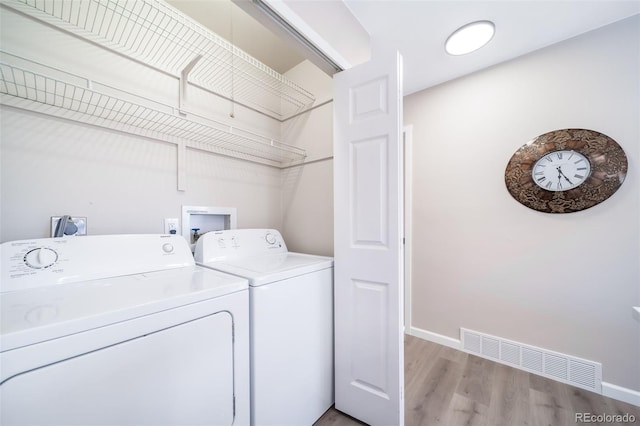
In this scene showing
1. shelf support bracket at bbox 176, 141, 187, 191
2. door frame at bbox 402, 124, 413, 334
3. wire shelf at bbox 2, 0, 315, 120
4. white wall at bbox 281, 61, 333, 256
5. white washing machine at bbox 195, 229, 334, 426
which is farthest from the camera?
door frame at bbox 402, 124, 413, 334

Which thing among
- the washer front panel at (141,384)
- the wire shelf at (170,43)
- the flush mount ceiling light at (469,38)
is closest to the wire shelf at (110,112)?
the wire shelf at (170,43)

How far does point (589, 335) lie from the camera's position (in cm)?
164

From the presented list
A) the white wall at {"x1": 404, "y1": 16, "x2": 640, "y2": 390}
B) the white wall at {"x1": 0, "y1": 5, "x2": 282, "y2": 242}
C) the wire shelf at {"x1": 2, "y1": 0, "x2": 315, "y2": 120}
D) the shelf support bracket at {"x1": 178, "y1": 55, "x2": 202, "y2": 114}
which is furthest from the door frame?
the shelf support bracket at {"x1": 178, "y1": 55, "x2": 202, "y2": 114}

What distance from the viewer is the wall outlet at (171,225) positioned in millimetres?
1533

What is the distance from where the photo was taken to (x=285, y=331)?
1166 millimetres

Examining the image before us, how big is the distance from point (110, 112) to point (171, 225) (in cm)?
73

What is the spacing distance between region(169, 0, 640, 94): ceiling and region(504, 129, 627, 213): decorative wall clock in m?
0.73

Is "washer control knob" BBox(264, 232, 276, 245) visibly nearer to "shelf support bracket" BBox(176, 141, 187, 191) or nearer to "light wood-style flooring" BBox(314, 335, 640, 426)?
"shelf support bracket" BBox(176, 141, 187, 191)

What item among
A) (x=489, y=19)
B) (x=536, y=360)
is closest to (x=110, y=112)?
(x=489, y=19)

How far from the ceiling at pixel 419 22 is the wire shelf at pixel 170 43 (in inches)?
8.9

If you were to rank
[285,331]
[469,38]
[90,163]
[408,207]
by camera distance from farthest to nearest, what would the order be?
[408,207]
[469,38]
[90,163]
[285,331]

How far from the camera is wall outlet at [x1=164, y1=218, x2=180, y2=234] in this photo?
153 cm

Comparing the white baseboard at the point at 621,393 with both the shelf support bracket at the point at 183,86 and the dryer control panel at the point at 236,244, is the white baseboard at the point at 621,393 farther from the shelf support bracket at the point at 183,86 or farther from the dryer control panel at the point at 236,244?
the shelf support bracket at the point at 183,86

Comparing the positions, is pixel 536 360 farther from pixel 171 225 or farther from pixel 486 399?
pixel 171 225
